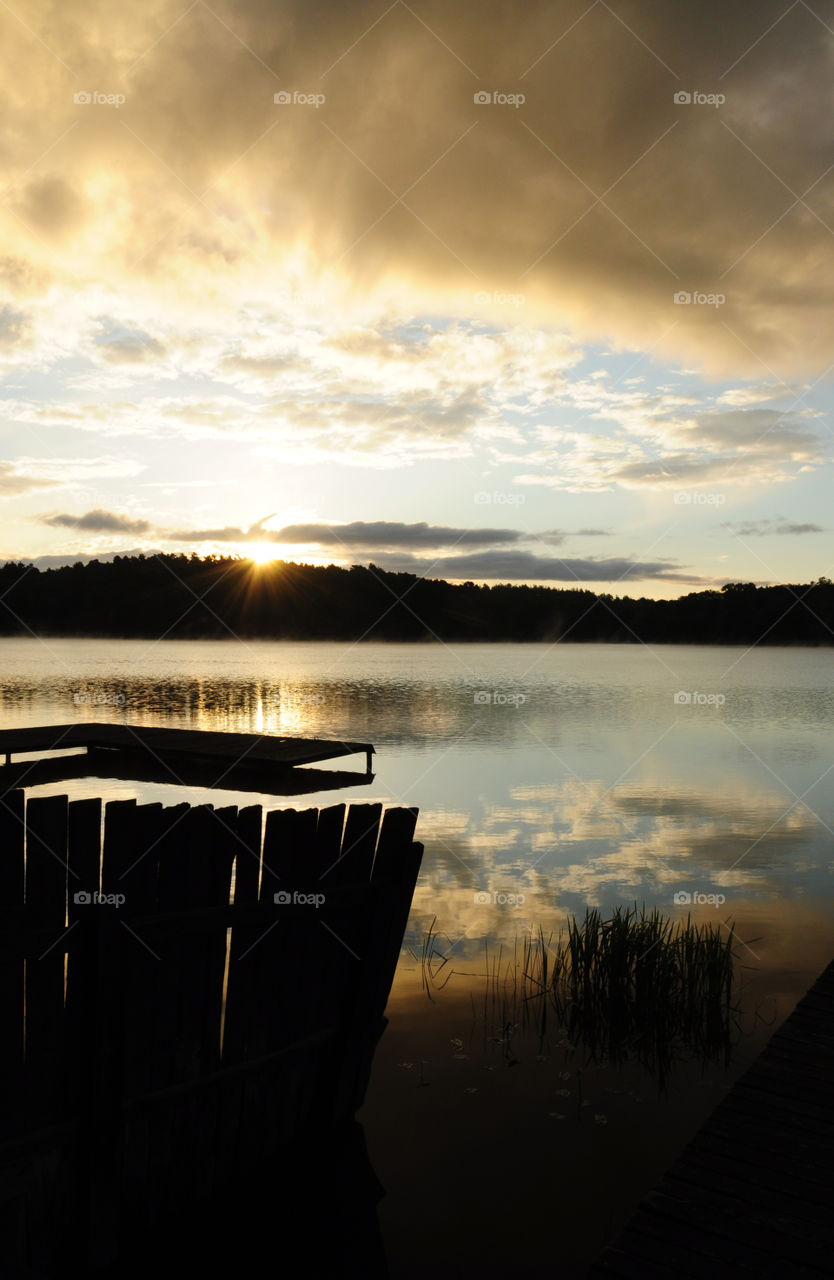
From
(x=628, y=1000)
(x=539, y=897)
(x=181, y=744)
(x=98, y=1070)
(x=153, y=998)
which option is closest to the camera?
(x=98, y=1070)

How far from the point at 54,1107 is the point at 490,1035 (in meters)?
4.99

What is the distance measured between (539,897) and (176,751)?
651 centimetres

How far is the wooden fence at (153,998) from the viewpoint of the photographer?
15.9 feet

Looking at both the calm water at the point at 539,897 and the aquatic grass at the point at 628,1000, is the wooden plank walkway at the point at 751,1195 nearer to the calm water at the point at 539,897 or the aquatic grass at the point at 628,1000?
the calm water at the point at 539,897

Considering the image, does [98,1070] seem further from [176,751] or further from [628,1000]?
[176,751]

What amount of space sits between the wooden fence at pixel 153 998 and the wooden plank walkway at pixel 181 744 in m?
8.55

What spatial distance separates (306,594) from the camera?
11844 centimetres

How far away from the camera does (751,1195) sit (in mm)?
5324

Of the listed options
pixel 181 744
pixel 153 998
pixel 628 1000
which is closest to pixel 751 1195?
pixel 153 998

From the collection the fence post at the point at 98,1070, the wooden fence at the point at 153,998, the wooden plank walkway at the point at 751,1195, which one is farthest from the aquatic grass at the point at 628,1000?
the fence post at the point at 98,1070

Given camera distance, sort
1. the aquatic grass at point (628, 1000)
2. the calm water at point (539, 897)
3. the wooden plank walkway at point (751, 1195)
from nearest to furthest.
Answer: the wooden plank walkway at point (751, 1195), the calm water at point (539, 897), the aquatic grass at point (628, 1000)

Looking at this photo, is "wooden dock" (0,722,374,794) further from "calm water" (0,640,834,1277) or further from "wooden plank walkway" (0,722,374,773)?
"calm water" (0,640,834,1277)

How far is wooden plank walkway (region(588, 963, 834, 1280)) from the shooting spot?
4719mm

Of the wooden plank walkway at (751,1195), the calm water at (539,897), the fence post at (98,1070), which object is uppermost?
the fence post at (98,1070)
